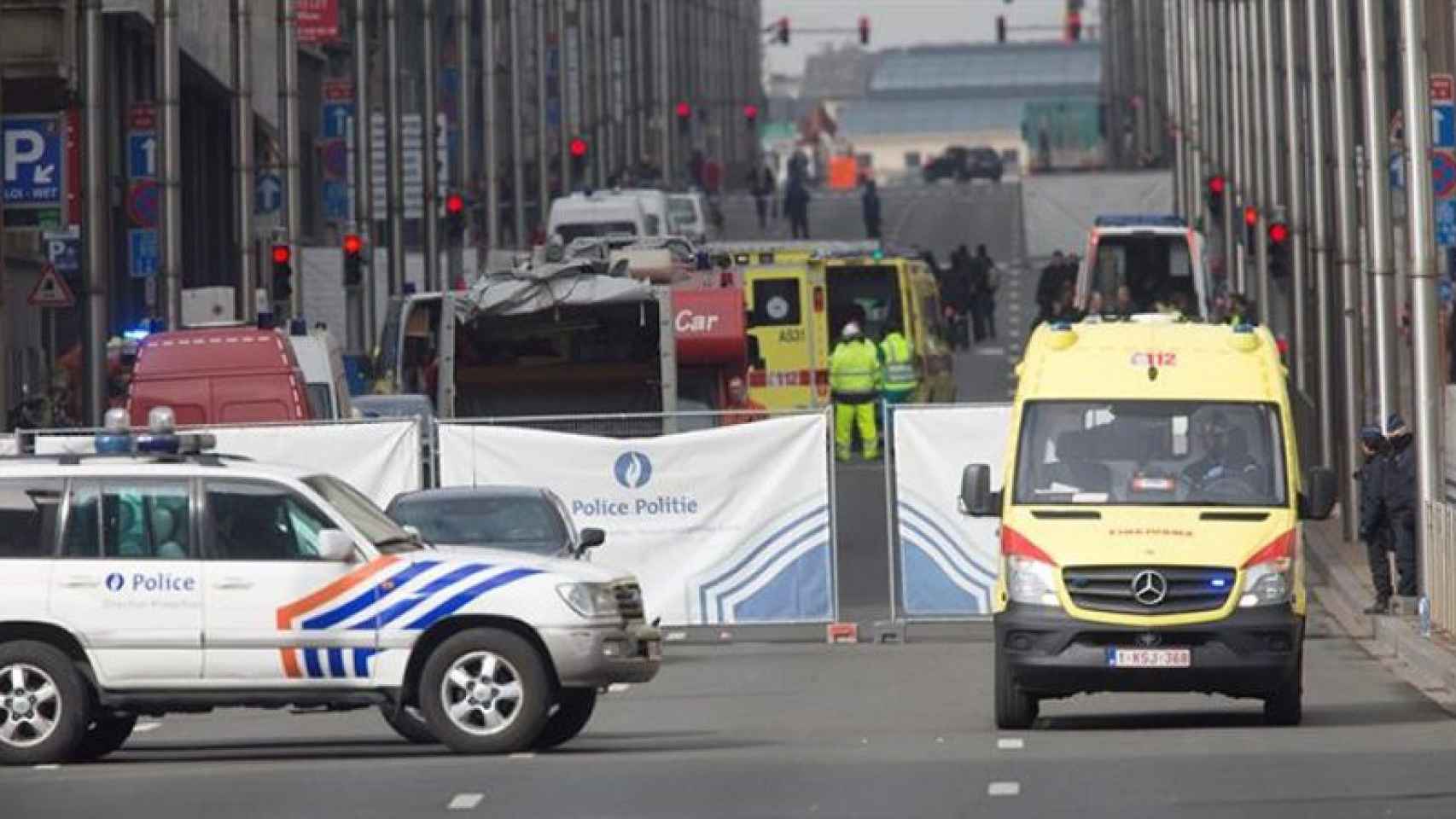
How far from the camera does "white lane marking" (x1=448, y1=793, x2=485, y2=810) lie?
727 inches

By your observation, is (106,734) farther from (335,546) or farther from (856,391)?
(856,391)

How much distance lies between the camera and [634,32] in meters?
124

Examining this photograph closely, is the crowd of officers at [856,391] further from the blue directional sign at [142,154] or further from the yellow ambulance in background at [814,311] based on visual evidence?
the blue directional sign at [142,154]

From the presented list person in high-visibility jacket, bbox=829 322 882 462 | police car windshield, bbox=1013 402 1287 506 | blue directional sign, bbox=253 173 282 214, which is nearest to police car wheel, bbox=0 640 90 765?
police car windshield, bbox=1013 402 1287 506

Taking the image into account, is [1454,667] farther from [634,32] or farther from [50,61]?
[634,32]

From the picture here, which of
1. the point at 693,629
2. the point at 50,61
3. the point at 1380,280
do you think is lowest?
the point at 693,629

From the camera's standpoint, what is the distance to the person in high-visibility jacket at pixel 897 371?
4897cm

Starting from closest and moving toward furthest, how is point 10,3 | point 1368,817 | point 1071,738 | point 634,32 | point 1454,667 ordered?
point 1368,817 → point 1071,738 → point 1454,667 → point 10,3 → point 634,32

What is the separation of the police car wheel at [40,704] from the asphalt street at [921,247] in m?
12.2

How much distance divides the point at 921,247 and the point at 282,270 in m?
52.3

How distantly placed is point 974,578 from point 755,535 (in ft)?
6.04

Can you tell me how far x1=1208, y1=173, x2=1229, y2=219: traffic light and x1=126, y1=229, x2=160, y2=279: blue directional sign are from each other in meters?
30.5

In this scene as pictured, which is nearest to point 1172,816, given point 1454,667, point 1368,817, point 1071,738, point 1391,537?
point 1368,817

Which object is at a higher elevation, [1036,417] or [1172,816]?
[1036,417]
